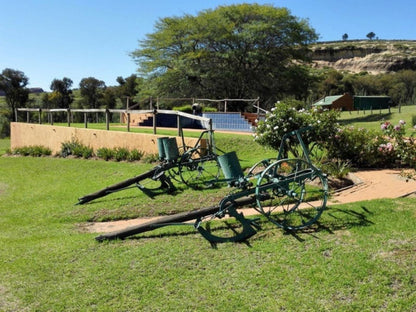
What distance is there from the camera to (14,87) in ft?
137

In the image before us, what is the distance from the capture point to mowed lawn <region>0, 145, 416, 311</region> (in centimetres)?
357

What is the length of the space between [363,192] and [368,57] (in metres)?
83.0

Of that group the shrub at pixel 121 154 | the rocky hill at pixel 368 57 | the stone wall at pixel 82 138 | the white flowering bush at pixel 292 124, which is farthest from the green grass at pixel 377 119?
the rocky hill at pixel 368 57

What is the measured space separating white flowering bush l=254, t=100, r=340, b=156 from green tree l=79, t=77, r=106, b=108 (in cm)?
4109

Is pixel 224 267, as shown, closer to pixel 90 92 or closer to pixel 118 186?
pixel 118 186

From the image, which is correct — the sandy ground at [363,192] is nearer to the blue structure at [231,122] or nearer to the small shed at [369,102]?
the blue structure at [231,122]

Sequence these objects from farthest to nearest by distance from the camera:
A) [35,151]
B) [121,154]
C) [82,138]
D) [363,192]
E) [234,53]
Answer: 1. [234,53]
2. [35,151]
3. [82,138]
4. [121,154]
5. [363,192]

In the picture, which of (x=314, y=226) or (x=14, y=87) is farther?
(x=14, y=87)

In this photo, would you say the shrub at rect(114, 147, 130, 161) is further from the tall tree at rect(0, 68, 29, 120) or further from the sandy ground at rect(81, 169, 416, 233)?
the tall tree at rect(0, 68, 29, 120)

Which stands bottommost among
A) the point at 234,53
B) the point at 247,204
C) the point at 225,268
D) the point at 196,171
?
the point at 225,268

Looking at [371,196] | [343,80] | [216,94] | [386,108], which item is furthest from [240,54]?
[343,80]

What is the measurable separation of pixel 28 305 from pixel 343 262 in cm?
320

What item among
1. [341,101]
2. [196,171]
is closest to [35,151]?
[196,171]

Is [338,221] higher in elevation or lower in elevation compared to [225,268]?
higher
